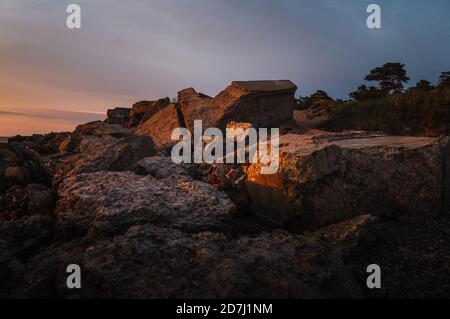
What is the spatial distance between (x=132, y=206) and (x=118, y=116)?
52.6ft

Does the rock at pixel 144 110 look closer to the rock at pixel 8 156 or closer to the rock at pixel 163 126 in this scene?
the rock at pixel 163 126

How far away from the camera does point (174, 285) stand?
10.0 ft

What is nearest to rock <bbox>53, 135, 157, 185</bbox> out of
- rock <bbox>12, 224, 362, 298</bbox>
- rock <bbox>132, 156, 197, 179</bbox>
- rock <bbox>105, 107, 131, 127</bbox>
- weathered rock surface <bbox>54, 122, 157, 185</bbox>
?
weathered rock surface <bbox>54, 122, 157, 185</bbox>

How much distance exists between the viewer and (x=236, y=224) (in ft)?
17.3

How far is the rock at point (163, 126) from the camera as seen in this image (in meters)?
11.9

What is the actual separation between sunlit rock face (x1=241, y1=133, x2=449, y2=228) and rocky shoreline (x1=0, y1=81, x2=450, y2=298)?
2cm

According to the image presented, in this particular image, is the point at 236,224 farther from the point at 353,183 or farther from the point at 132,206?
the point at 353,183

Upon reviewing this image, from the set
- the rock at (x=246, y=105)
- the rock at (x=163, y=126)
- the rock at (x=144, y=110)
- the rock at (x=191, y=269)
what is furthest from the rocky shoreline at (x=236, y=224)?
the rock at (x=144, y=110)

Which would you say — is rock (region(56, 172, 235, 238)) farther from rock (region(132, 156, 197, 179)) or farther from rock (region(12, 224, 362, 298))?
rock (region(132, 156, 197, 179))

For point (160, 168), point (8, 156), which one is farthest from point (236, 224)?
point (8, 156)

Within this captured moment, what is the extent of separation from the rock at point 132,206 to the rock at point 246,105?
19.9 feet

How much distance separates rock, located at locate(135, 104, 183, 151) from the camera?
1186 centimetres

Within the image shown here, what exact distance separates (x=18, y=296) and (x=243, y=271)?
203 centimetres

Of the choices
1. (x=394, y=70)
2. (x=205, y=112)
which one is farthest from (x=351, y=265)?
(x=394, y=70)
